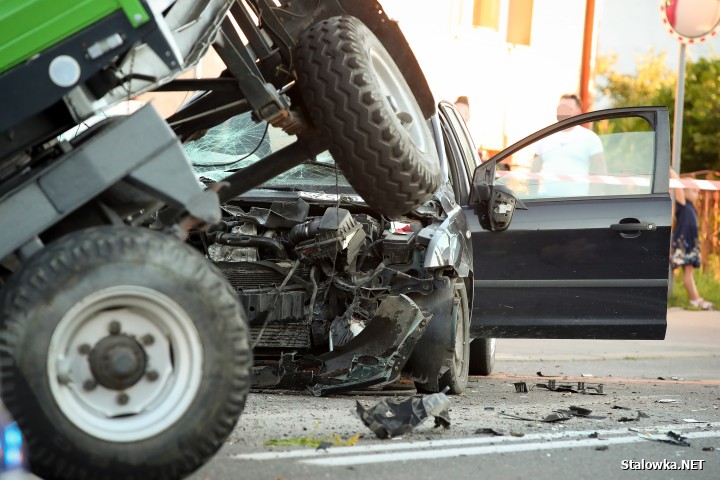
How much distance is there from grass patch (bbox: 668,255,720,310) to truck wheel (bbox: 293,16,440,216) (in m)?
12.0

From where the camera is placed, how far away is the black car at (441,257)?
769 cm

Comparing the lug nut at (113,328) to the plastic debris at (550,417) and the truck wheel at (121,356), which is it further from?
the plastic debris at (550,417)

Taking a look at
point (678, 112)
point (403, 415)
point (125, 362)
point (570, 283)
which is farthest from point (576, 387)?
point (678, 112)

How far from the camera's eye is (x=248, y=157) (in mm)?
8289

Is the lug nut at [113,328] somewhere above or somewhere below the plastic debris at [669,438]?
above

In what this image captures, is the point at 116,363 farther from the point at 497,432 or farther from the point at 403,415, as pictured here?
the point at 497,432

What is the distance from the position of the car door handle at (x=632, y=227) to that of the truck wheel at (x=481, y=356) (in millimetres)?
1637

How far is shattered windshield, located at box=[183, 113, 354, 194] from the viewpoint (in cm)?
818

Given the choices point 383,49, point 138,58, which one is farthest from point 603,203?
point 138,58

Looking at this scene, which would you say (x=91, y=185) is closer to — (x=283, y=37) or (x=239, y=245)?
(x=283, y=37)

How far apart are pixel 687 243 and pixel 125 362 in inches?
534

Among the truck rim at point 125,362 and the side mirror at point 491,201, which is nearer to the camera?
the truck rim at point 125,362

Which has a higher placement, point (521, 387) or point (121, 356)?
point (121, 356)

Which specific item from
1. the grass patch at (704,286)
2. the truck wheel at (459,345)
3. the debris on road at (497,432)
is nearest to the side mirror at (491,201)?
the truck wheel at (459,345)
